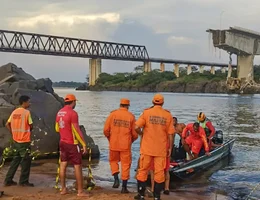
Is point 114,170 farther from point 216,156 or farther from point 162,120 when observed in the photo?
point 216,156

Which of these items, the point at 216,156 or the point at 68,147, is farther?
the point at 216,156

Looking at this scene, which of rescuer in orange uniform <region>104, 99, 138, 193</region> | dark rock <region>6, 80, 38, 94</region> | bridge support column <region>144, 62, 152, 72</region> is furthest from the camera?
bridge support column <region>144, 62, 152, 72</region>

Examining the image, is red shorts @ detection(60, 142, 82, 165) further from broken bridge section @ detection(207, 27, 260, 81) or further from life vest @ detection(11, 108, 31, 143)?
broken bridge section @ detection(207, 27, 260, 81)

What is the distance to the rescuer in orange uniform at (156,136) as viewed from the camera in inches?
334

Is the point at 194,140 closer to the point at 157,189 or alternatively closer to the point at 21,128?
the point at 157,189

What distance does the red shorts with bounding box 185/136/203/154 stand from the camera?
42.2 ft

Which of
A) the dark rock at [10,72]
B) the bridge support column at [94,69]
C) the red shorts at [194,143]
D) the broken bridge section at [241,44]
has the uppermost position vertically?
the broken bridge section at [241,44]

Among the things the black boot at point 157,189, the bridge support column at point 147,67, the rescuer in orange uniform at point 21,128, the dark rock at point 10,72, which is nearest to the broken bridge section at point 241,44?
the bridge support column at point 147,67

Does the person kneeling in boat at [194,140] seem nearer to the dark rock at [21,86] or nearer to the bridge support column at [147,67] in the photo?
the dark rock at [21,86]

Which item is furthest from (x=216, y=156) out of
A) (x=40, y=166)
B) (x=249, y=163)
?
(x=40, y=166)

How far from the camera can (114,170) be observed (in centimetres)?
1008

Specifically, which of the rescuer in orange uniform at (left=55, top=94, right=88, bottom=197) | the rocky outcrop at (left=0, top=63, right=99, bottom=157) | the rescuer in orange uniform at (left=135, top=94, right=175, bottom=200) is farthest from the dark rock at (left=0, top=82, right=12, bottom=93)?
the rescuer in orange uniform at (left=135, top=94, right=175, bottom=200)

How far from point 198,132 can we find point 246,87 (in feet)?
339

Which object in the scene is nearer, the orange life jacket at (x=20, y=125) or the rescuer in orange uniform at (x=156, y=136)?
the rescuer in orange uniform at (x=156, y=136)
